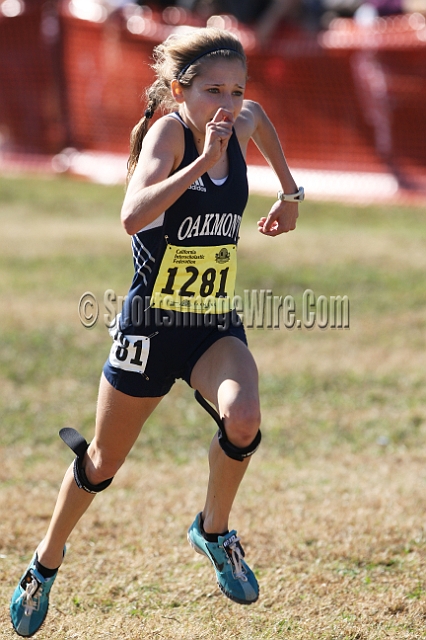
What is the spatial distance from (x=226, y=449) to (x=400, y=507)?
1829 millimetres

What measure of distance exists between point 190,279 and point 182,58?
850 millimetres

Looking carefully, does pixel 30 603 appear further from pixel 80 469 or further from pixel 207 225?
pixel 207 225

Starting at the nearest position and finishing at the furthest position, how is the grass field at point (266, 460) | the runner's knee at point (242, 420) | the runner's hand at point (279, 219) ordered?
the runner's knee at point (242, 420) < the runner's hand at point (279, 219) < the grass field at point (266, 460)

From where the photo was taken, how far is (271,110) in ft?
41.1

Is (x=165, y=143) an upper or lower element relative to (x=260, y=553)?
upper

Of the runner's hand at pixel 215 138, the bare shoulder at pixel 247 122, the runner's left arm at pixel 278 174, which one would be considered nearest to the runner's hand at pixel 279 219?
the runner's left arm at pixel 278 174

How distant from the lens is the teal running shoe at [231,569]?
11.4 ft

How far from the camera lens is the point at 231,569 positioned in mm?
3561

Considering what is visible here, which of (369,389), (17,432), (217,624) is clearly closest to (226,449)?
(217,624)

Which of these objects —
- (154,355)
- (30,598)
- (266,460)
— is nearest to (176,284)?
(154,355)

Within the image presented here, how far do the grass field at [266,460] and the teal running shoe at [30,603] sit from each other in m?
0.14

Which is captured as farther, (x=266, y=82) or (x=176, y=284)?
(x=266, y=82)

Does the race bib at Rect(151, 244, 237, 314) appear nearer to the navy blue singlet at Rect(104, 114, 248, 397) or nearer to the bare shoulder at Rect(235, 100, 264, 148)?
the navy blue singlet at Rect(104, 114, 248, 397)

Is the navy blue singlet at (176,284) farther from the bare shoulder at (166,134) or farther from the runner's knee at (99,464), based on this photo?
the runner's knee at (99,464)
